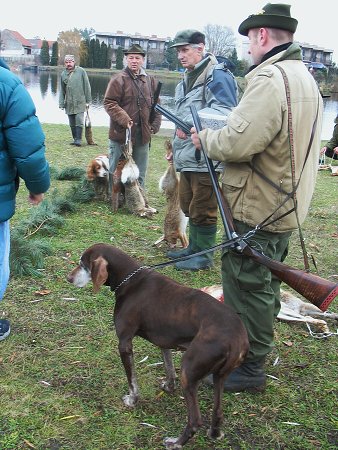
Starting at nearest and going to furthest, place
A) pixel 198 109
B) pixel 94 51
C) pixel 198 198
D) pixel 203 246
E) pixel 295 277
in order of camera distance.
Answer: pixel 295 277
pixel 198 109
pixel 198 198
pixel 203 246
pixel 94 51

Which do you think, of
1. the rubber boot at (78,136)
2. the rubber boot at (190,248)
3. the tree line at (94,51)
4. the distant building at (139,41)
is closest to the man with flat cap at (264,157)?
the rubber boot at (190,248)

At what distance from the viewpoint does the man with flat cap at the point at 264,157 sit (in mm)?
3002

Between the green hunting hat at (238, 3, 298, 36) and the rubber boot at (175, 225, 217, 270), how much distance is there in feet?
9.18

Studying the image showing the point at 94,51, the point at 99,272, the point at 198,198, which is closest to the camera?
the point at 99,272

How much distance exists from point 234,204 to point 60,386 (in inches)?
70.8

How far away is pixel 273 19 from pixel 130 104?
475 cm

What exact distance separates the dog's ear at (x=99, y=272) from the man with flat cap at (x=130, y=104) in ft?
14.1

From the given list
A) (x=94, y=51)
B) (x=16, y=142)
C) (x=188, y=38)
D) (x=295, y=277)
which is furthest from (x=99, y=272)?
(x=94, y=51)

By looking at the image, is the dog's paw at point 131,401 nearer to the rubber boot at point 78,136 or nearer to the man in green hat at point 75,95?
the man in green hat at point 75,95

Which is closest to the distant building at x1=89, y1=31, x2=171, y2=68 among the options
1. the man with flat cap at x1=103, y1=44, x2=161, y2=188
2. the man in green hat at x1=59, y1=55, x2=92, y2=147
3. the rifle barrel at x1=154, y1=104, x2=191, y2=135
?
the man in green hat at x1=59, y1=55, x2=92, y2=147

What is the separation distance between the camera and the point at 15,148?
303 cm

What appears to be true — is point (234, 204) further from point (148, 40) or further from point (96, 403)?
point (148, 40)

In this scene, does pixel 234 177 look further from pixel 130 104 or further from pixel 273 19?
pixel 130 104

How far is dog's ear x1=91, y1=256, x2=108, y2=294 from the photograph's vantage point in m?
3.29
